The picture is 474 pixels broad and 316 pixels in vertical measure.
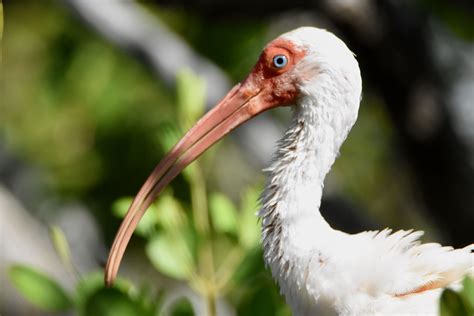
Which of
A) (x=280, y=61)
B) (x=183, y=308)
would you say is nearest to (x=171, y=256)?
(x=183, y=308)

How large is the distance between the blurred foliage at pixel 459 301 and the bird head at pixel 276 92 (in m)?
1.39

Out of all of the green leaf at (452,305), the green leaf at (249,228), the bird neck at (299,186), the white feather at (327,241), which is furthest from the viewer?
the green leaf at (249,228)

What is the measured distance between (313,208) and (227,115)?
50 cm

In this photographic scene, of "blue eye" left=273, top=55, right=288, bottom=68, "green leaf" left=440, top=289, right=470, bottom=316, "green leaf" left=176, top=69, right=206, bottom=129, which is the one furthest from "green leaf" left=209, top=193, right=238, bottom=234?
"green leaf" left=440, top=289, right=470, bottom=316

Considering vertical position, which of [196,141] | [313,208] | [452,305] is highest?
[196,141]

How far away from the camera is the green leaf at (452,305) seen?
8.21ft

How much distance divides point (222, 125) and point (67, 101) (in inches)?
240

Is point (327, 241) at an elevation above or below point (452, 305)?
above

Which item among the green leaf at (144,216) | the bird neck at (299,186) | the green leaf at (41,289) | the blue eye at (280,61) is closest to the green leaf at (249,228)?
the bird neck at (299,186)

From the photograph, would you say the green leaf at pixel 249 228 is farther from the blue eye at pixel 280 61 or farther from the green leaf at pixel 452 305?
the green leaf at pixel 452 305

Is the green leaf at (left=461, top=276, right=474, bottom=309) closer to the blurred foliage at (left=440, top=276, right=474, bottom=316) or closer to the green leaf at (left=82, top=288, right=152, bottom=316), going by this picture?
the blurred foliage at (left=440, top=276, right=474, bottom=316)

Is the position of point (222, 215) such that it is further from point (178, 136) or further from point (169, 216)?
point (178, 136)

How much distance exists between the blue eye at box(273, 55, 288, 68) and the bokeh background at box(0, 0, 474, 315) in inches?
10.2

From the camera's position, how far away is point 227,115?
4.09 metres
